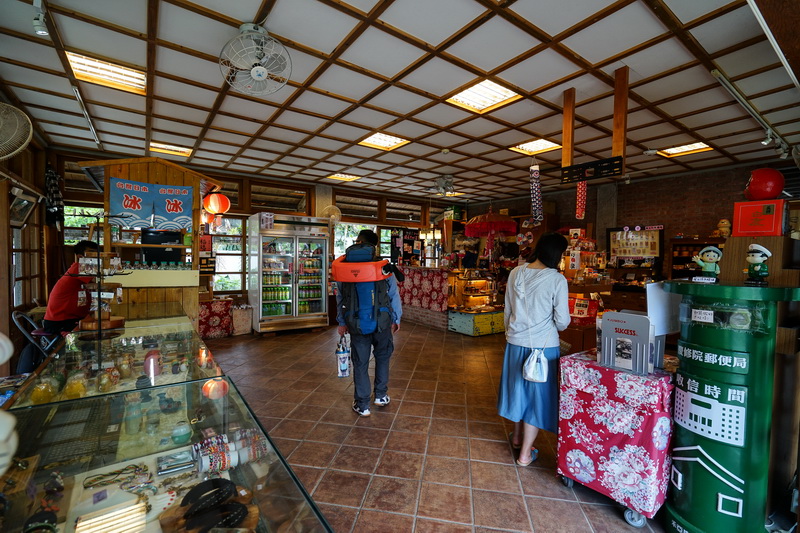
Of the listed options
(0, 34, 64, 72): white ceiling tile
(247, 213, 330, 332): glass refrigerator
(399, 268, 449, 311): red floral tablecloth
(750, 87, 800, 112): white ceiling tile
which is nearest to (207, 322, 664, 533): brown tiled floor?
(247, 213, 330, 332): glass refrigerator

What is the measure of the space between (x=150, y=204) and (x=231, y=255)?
520 centimetres

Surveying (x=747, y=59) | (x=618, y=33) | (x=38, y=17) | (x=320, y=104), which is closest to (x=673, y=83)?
(x=747, y=59)

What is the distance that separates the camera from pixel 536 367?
2.57 m

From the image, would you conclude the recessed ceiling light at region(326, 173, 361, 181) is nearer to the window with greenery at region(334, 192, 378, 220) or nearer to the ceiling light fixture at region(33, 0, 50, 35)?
the window with greenery at region(334, 192, 378, 220)

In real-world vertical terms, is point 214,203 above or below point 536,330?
above

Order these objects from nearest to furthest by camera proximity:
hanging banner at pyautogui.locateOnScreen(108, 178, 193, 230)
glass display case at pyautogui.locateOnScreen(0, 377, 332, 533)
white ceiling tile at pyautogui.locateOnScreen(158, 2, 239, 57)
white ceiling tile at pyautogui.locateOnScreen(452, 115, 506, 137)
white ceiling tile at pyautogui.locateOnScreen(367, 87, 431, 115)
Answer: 1. glass display case at pyautogui.locateOnScreen(0, 377, 332, 533)
2. white ceiling tile at pyautogui.locateOnScreen(158, 2, 239, 57)
3. hanging banner at pyautogui.locateOnScreen(108, 178, 193, 230)
4. white ceiling tile at pyautogui.locateOnScreen(367, 87, 431, 115)
5. white ceiling tile at pyautogui.locateOnScreen(452, 115, 506, 137)

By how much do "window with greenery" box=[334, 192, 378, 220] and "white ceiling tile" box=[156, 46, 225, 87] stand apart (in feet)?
23.7

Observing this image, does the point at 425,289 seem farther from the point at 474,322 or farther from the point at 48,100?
the point at 48,100

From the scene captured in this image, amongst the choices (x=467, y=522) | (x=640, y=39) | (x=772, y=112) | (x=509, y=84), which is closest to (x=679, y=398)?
(x=467, y=522)

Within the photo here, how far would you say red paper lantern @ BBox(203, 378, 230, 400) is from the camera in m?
1.65

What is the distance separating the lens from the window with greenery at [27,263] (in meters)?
5.09

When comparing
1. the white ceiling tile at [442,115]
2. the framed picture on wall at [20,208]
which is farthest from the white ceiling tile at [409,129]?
the framed picture on wall at [20,208]

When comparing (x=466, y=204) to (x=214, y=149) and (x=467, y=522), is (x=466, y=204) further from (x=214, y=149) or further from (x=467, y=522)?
(x=467, y=522)

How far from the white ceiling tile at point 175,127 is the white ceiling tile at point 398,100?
9.87 ft
